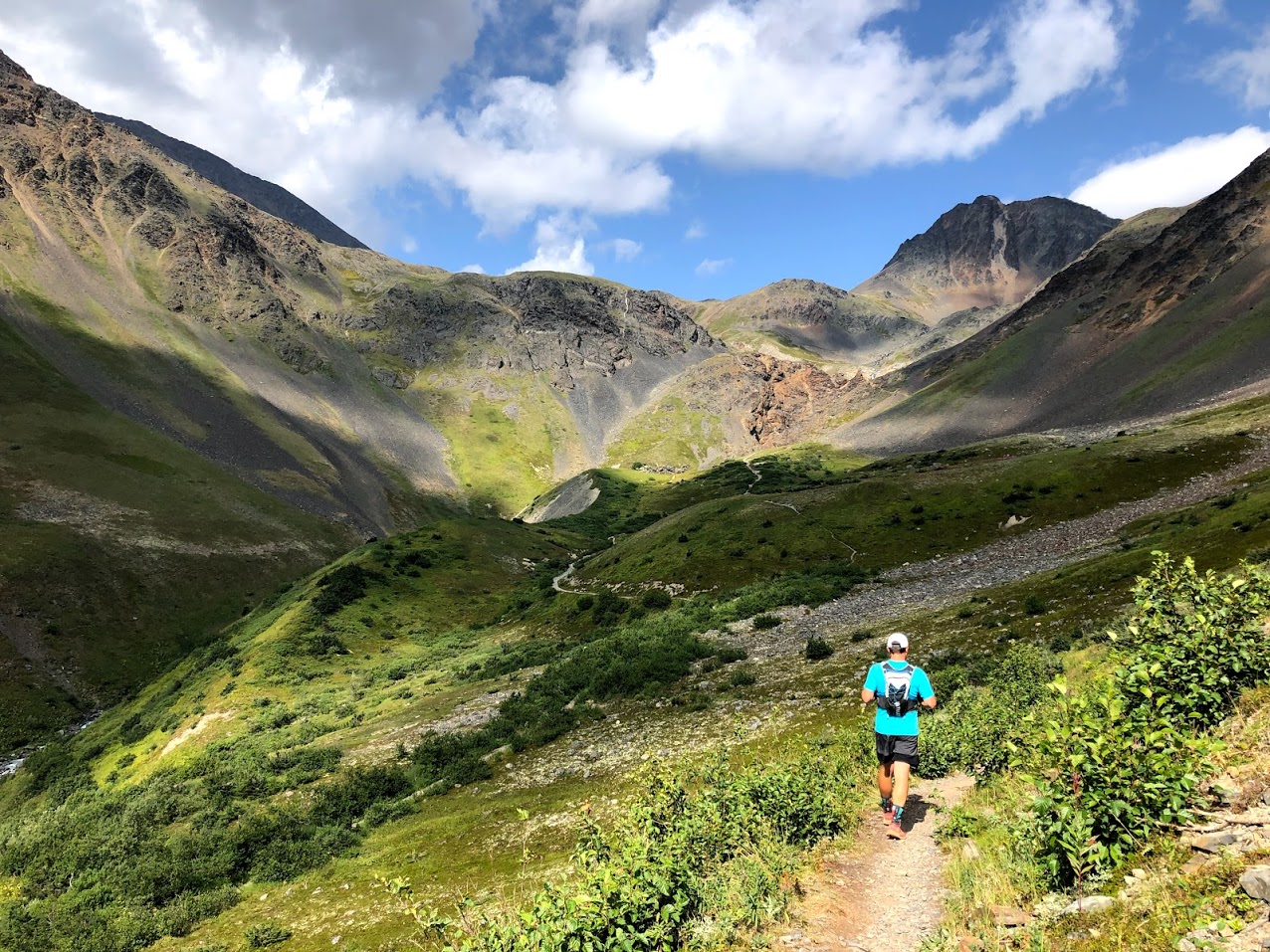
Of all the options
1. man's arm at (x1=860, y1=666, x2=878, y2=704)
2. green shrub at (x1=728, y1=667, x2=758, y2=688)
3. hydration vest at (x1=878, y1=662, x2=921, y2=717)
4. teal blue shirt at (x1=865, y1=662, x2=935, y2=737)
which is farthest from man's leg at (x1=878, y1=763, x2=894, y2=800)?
green shrub at (x1=728, y1=667, x2=758, y2=688)

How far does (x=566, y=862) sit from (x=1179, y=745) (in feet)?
44.0

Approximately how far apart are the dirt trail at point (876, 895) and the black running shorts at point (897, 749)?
3.97 feet

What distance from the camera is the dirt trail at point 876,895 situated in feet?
28.9

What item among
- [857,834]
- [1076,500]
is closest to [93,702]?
[857,834]

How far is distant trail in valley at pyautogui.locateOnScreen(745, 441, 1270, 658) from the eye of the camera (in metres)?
39.9

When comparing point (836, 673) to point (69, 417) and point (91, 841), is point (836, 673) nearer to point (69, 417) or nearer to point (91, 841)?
point (91, 841)

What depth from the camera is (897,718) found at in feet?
44.0

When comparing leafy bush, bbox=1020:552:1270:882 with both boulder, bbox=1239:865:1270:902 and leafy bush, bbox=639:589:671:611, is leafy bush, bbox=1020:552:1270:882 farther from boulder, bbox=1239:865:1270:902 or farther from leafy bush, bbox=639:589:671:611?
leafy bush, bbox=639:589:671:611

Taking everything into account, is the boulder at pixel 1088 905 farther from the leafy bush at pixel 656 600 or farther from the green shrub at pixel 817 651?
the leafy bush at pixel 656 600

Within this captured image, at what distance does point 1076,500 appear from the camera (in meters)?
64.9

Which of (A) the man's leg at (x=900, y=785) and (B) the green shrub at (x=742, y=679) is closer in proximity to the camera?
(A) the man's leg at (x=900, y=785)

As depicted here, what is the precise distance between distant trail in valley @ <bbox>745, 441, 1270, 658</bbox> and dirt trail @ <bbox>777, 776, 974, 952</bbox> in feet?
77.2

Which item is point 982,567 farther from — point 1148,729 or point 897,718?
point 1148,729

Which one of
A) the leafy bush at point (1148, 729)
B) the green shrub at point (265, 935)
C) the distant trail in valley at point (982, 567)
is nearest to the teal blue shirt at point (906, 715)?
the leafy bush at point (1148, 729)
